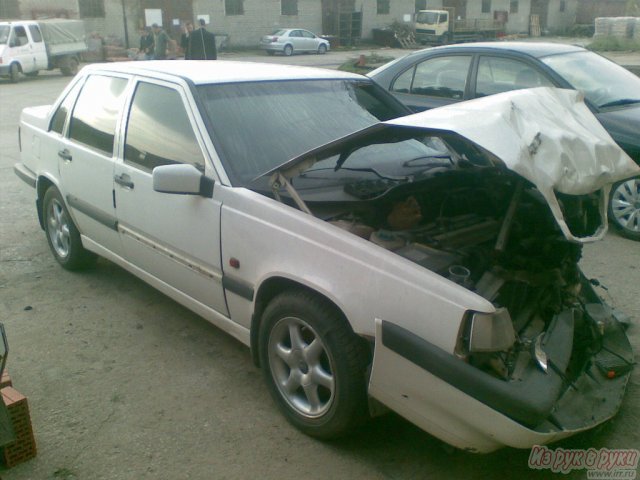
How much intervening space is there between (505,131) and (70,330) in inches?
120

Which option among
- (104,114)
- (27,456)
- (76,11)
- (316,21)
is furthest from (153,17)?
(27,456)

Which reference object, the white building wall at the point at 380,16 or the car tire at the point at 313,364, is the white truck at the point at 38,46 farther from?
the white building wall at the point at 380,16

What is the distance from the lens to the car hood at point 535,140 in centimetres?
256

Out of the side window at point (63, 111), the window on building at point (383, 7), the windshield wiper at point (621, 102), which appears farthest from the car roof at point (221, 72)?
the window on building at point (383, 7)

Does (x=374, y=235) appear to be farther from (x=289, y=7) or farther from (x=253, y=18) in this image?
(x=289, y=7)

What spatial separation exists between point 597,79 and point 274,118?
4130 millimetres

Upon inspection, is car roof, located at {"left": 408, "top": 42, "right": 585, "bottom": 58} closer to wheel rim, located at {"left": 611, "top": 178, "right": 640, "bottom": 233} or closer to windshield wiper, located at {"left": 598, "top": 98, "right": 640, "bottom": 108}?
windshield wiper, located at {"left": 598, "top": 98, "right": 640, "bottom": 108}

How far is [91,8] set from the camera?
31.2m

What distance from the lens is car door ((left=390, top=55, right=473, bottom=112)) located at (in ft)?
22.1

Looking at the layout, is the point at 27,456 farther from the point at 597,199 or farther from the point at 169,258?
the point at 597,199

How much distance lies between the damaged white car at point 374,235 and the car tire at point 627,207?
2455 mm

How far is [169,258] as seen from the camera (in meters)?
3.80

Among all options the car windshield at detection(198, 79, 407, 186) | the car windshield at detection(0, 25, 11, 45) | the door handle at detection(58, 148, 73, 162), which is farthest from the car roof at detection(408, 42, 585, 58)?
the car windshield at detection(0, 25, 11, 45)

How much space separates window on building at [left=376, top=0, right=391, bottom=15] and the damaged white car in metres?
39.4
